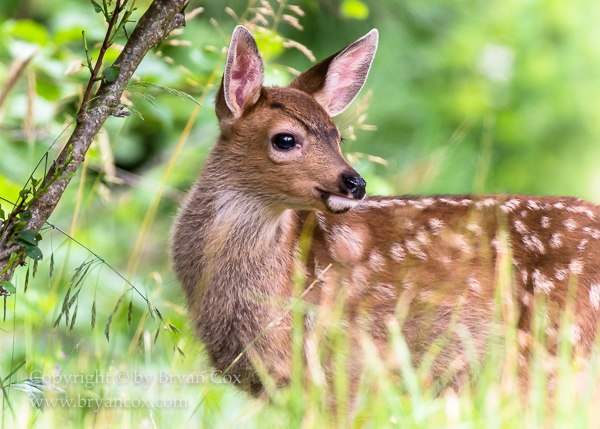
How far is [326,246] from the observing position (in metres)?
3.77

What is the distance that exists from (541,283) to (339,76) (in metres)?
1.44

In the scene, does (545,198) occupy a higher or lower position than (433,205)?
higher

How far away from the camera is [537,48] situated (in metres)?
7.88

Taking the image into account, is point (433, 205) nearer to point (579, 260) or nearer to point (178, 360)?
point (579, 260)

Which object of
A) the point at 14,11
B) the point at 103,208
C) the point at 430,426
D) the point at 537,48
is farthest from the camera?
the point at 537,48

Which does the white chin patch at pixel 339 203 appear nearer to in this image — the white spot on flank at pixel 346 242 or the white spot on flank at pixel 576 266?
the white spot on flank at pixel 346 242

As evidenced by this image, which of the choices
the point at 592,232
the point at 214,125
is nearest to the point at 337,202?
the point at 592,232

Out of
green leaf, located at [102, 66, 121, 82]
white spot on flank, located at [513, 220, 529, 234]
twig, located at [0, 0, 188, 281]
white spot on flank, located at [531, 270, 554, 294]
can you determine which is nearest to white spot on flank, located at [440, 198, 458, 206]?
white spot on flank, located at [513, 220, 529, 234]

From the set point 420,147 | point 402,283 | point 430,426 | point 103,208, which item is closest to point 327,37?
point 420,147

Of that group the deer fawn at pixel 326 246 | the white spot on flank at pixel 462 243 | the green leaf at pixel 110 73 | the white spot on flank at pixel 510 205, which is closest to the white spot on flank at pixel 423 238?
the deer fawn at pixel 326 246

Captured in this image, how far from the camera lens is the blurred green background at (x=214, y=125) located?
3807 mm

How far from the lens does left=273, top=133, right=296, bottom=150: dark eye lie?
139 inches

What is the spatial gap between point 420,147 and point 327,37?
1309 millimetres

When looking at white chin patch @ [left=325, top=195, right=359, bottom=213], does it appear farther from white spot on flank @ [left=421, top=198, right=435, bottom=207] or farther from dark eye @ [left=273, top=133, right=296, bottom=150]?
white spot on flank @ [left=421, top=198, right=435, bottom=207]
